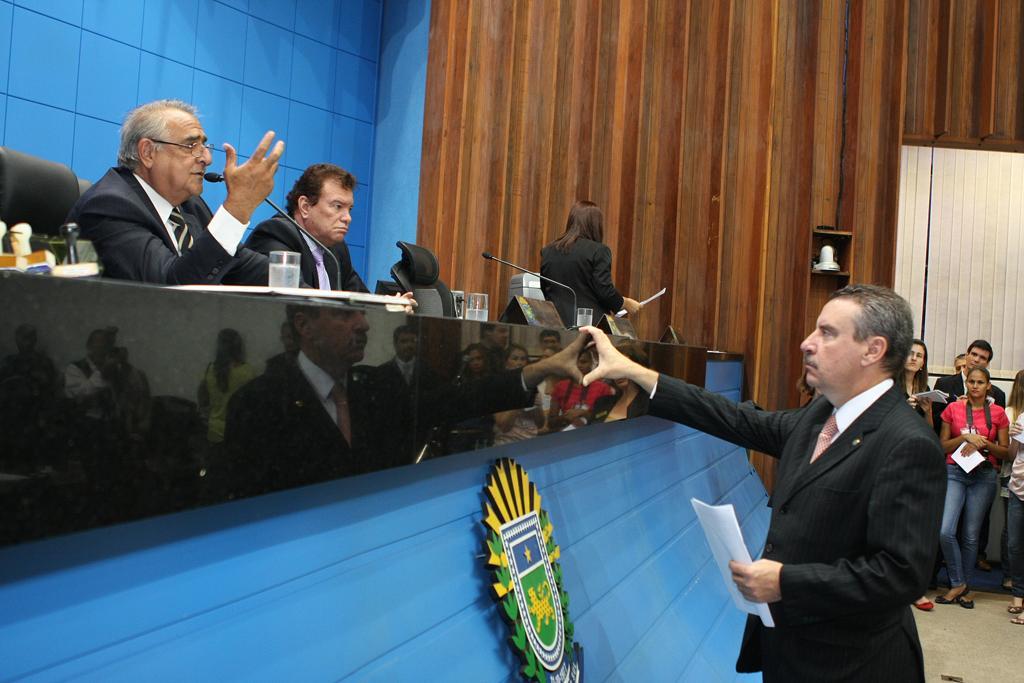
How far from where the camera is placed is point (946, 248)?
28.9 feet

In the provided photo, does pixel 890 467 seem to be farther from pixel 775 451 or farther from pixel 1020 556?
pixel 1020 556

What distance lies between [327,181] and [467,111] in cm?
384

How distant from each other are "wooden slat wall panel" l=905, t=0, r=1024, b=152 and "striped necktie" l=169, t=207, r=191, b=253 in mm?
5617

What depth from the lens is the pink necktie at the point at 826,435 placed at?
1.99m

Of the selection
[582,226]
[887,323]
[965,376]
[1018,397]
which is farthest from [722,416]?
[965,376]

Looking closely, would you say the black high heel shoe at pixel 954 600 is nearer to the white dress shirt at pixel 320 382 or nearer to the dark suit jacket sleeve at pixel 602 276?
the dark suit jacket sleeve at pixel 602 276

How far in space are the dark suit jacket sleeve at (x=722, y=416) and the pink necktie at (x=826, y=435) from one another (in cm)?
36

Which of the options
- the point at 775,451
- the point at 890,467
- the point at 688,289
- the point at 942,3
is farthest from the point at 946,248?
the point at 890,467

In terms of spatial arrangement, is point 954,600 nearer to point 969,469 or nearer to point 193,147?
point 969,469

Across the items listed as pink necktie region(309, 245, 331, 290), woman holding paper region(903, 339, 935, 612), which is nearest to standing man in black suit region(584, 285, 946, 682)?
pink necktie region(309, 245, 331, 290)

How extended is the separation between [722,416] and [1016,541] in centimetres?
393

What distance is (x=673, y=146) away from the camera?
259 inches

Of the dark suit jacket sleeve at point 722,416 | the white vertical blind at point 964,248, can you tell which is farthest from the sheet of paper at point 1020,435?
the dark suit jacket sleeve at point 722,416

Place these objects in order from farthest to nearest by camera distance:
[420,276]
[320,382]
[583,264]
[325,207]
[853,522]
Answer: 1. [583,264]
2. [420,276]
3. [325,207]
4. [853,522]
5. [320,382]
